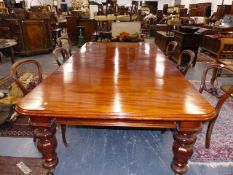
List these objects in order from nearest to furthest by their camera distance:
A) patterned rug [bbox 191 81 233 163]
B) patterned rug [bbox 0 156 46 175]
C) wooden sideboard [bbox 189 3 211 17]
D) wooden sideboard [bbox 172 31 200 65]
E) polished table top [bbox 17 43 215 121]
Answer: polished table top [bbox 17 43 215 121], patterned rug [bbox 0 156 46 175], patterned rug [bbox 191 81 233 163], wooden sideboard [bbox 172 31 200 65], wooden sideboard [bbox 189 3 211 17]

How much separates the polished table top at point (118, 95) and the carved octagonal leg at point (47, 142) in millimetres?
172

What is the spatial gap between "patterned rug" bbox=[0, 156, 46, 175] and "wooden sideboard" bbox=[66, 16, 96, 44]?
Answer: 563 cm

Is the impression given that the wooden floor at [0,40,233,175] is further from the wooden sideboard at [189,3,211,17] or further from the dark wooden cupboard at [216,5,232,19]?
the wooden sideboard at [189,3,211,17]

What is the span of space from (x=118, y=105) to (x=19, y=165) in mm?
1190

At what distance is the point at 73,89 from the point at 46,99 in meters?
0.20

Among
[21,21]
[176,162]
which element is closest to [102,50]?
[176,162]

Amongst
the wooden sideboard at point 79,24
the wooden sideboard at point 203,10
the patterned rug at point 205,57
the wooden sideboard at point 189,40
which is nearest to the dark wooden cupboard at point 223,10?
the wooden sideboard at point 203,10

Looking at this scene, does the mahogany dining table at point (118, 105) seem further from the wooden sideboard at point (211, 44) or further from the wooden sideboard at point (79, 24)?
the wooden sideboard at point (79, 24)

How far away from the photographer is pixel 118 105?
1.06m

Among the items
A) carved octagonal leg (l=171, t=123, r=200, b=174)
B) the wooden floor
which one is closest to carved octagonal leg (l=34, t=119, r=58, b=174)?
the wooden floor

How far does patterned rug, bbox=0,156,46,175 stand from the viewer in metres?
1.62

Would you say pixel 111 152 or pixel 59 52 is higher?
pixel 59 52

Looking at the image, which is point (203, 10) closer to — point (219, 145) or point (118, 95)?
point (219, 145)

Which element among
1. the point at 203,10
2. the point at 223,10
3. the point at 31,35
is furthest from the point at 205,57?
the point at 203,10
